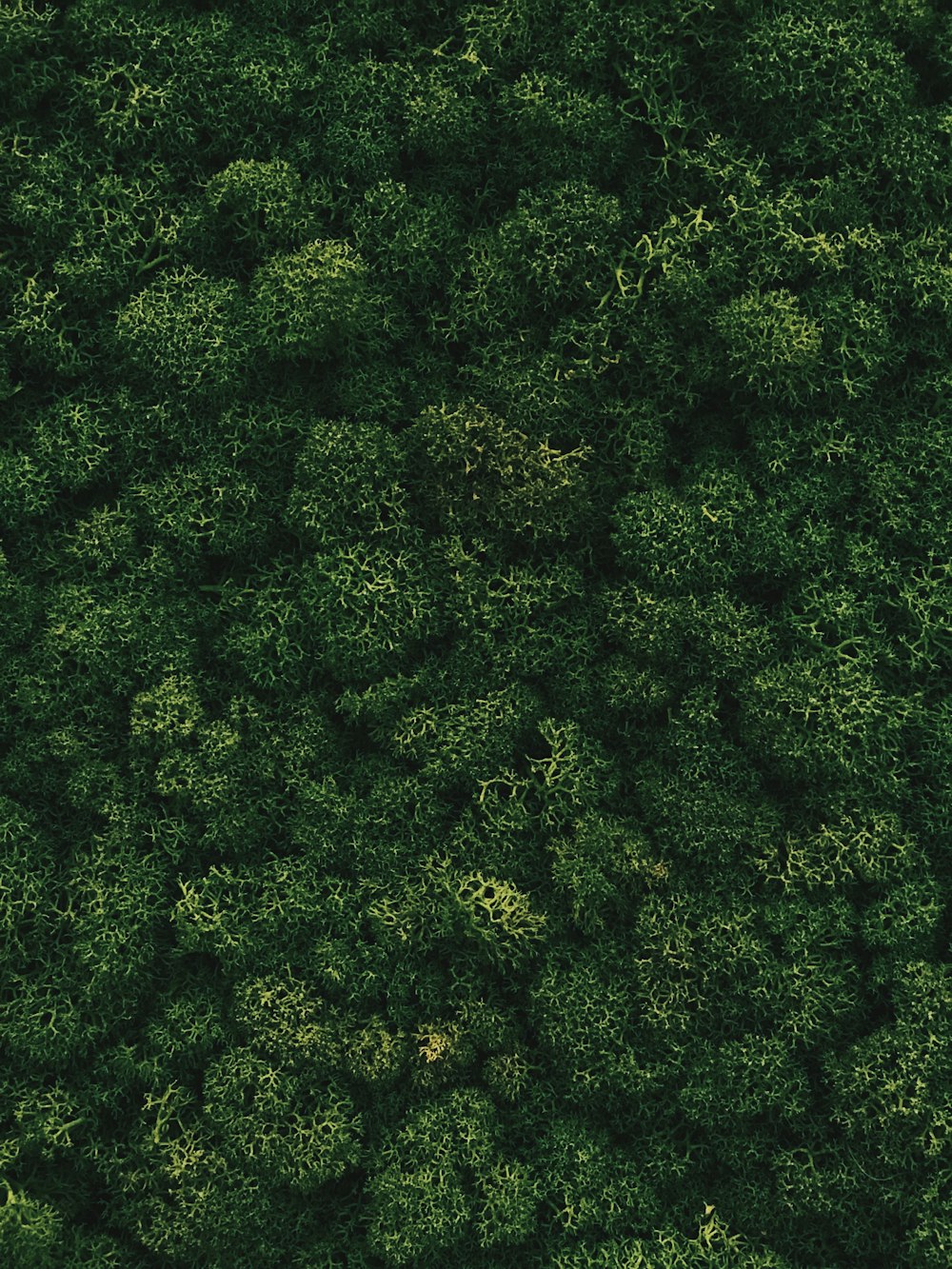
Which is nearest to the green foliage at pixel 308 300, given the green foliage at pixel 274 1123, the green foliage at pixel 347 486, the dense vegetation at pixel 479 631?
the dense vegetation at pixel 479 631

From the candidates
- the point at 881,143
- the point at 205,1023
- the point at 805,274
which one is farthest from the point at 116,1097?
the point at 881,143

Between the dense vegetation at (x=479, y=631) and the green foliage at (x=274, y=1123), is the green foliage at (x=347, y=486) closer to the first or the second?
the dense vegetation at (x=479, y=631)

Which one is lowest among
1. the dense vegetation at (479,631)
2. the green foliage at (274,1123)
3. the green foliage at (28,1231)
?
the green foliage at (28,1231)

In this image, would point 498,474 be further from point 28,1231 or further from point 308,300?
point 28,1231

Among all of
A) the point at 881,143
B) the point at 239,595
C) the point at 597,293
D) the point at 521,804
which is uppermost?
the point at 881,143

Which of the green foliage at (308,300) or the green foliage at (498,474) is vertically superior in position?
the green foliage at (308,300)

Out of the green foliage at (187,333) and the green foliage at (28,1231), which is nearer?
the green foliage at (28,1231)

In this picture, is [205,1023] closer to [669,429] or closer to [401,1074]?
[401,1074]

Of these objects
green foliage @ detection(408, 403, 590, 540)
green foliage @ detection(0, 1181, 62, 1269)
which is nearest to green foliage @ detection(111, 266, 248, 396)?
green foliage @ detection(408, 403, 590, 540)

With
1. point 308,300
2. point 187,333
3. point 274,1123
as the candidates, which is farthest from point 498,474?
point 274,1123
